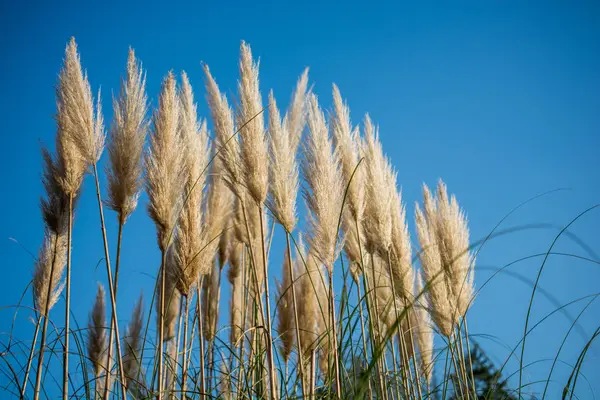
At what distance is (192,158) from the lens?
3.28m

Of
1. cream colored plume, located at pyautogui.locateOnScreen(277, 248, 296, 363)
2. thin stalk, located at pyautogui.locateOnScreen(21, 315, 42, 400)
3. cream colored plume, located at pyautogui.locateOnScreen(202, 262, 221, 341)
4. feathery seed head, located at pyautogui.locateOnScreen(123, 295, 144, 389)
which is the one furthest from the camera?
feathery seed head, located at pyautogui.locateOnScreen(123, 295, 144, 389)

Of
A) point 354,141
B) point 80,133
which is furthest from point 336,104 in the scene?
point 80,133

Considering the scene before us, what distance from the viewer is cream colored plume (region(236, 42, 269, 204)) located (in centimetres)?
290

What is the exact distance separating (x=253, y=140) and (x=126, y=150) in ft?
2.15

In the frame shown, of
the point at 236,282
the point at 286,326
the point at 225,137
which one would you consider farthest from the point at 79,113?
the point at 236,282

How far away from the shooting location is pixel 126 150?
3012 millimetres

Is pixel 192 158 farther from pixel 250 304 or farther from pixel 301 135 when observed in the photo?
pixel 250 304

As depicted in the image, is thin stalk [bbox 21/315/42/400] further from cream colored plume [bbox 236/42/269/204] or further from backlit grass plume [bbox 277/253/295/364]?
cream colored plume [bbox 236/42/269/204]

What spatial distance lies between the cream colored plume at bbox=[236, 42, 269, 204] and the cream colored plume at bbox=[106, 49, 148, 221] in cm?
52

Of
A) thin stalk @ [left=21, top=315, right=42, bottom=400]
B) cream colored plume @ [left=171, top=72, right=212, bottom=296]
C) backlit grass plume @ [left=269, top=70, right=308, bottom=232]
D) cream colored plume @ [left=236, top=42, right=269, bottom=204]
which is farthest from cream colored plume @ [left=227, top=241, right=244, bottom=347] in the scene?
cream colored plume @ [left=236, top=42, right=269, bottom=204]

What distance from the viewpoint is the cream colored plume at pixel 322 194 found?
115 inches

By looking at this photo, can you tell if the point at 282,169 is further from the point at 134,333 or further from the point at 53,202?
the point at 134,333

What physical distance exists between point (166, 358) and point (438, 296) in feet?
5.77

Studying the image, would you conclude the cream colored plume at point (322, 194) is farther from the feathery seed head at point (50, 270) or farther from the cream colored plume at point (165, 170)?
the feathery seed head at point (50, 270)
